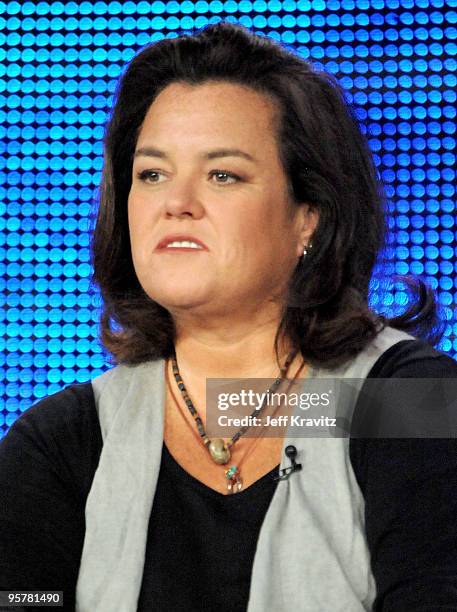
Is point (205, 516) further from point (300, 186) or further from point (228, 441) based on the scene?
point (300, 186)

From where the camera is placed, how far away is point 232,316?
1352mm

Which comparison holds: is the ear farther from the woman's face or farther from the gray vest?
the gray vest

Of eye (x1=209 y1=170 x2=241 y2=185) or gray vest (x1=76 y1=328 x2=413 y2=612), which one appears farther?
eye (x1=209 y1=170 x2=241 y2=185)

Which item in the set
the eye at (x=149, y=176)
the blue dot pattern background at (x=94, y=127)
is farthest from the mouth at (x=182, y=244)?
the blue dot pattern background at (x=94, y=127)

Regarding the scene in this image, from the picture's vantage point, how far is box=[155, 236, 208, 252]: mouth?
1.27 m

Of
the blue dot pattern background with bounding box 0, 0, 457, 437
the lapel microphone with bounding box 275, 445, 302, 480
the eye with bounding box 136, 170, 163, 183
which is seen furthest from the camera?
the blue dot pattern background with bounding box 0, 0, 457, 437

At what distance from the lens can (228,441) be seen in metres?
1.33

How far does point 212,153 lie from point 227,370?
29cm

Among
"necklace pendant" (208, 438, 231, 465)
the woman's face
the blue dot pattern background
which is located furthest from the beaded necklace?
the blue dot pattern background

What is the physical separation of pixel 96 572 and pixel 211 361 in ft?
1.06

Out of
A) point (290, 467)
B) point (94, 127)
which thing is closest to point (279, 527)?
point (290, 467)

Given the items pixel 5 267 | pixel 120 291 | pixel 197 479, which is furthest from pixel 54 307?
pixel 197 479

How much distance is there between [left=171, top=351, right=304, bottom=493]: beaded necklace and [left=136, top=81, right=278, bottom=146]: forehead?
12.2 inches

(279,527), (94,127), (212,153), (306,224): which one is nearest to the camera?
(279,527)
